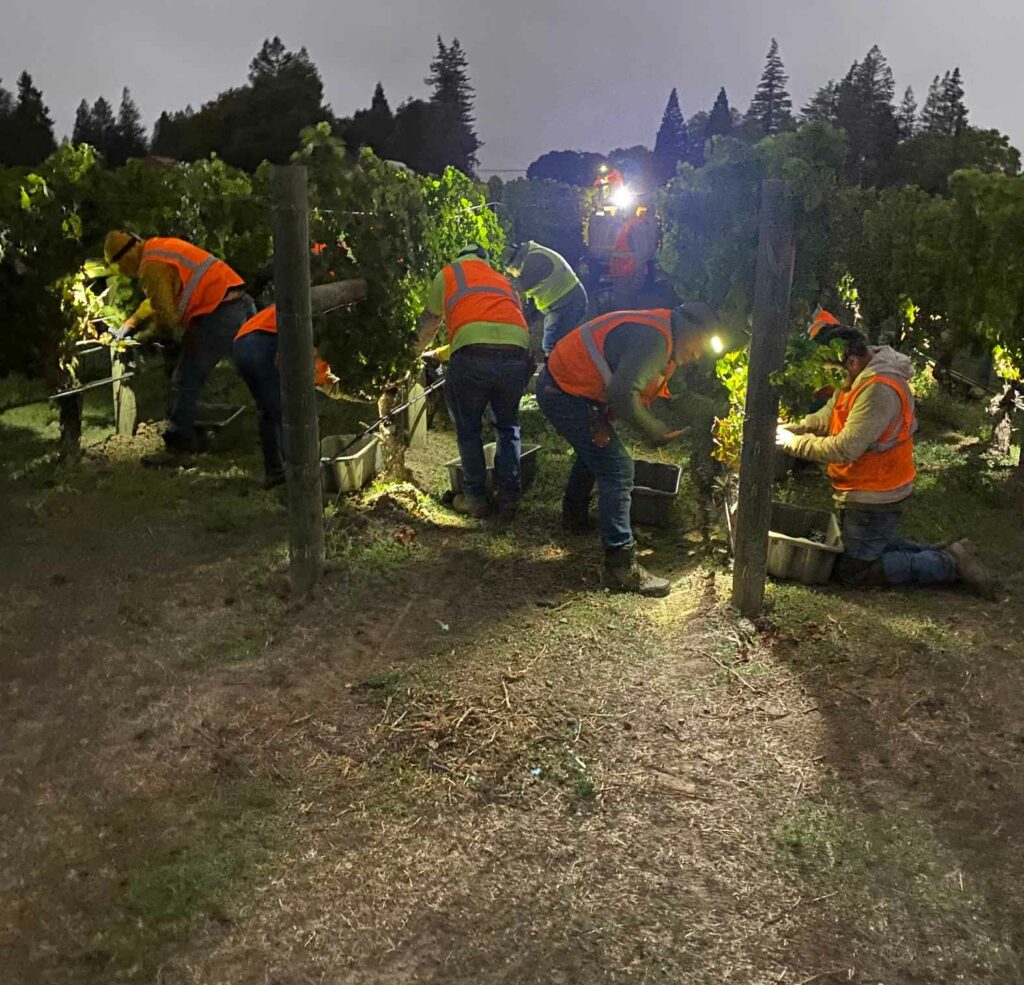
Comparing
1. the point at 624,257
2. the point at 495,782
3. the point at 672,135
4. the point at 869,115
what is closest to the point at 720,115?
the point at 672,135

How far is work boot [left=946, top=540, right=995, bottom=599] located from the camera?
494cm

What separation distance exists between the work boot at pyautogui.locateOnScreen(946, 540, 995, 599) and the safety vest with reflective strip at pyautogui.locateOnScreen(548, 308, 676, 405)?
185 centimetres

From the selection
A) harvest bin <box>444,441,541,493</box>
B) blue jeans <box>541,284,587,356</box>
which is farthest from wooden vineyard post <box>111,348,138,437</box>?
blue jeans <box>541,284,587,356</box>

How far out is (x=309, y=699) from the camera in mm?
3809

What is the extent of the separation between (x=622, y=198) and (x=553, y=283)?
1505 centimetres

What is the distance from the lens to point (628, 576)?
5109 mm

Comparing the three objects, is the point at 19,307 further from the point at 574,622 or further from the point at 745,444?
the point at 745,444

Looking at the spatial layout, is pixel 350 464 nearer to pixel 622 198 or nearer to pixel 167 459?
pixel 167 459

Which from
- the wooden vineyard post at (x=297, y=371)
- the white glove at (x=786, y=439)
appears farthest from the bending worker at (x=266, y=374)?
the white glove at (x=786, y=439)

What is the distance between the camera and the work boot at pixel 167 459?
7.38 meters

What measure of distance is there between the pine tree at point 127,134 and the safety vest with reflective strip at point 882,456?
125 feet

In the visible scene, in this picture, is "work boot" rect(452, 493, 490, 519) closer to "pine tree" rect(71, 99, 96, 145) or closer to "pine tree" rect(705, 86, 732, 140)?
"pine tree" rect(71, 99, 96, 145)

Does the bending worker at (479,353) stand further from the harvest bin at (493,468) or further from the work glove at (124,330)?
the work glove at (124,330)

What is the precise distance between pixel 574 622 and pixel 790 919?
2075mm
